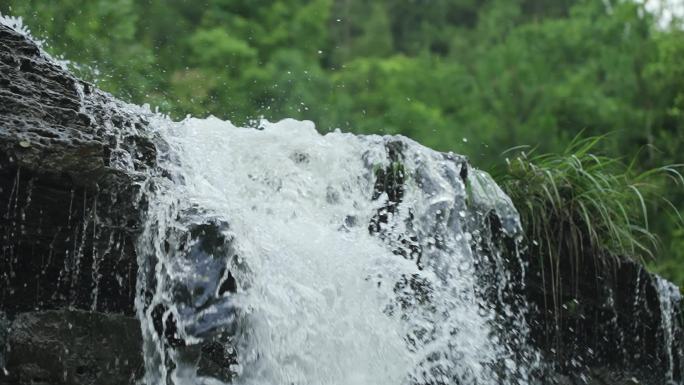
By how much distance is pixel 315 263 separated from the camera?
4.04m

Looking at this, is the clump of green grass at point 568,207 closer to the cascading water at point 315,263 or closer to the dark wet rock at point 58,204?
the cascading water at point 315,263

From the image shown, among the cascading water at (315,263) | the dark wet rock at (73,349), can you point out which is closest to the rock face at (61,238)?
the dark wet rock at (73,349)

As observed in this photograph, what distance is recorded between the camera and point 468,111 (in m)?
17.3

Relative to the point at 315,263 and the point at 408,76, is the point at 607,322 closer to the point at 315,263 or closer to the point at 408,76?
the point at 315,263

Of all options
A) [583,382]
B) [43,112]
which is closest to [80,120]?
[43,112]

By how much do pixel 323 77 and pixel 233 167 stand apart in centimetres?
1202

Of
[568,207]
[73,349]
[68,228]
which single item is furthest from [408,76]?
[73,349]

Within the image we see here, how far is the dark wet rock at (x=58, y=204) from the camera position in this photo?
325 centimetres

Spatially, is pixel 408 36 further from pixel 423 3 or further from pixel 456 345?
pixel 456 345

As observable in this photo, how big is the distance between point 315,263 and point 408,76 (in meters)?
16.4

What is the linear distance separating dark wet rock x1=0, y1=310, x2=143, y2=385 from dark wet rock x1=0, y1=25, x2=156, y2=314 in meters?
0.25

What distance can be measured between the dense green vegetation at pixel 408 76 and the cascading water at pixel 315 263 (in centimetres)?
635

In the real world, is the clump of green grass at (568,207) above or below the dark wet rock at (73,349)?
above

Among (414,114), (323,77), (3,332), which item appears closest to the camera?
(3,332)
